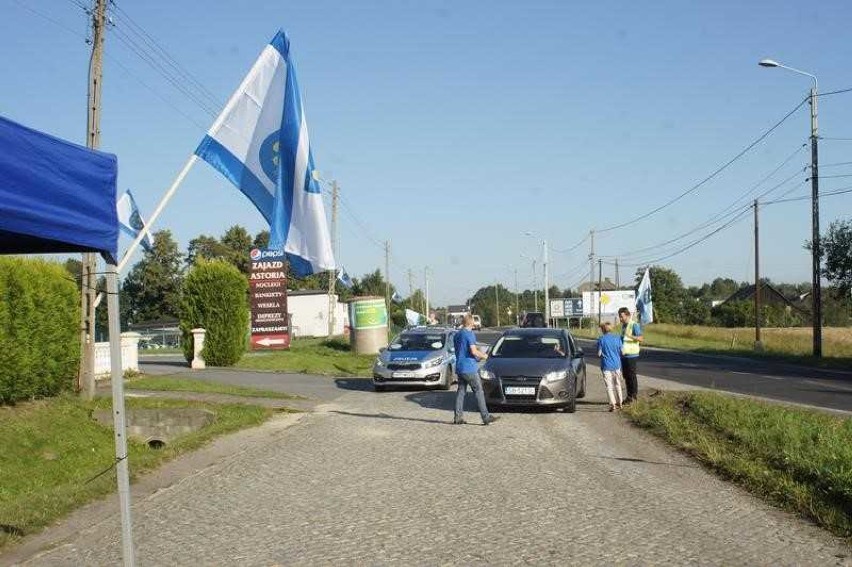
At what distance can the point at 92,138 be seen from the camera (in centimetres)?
1739

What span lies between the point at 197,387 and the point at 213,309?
25.8 feet

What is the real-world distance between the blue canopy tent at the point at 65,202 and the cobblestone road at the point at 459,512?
173cm

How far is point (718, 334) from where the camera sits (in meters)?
64.2

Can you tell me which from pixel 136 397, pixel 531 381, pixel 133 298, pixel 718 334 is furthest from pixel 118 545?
pixel 133 298

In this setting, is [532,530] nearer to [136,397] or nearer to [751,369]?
[136,397]

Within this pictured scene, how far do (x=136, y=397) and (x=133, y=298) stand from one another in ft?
229

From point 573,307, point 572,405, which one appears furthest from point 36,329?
point 573,307

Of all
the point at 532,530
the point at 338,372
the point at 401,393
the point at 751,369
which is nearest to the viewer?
the point at 532,530

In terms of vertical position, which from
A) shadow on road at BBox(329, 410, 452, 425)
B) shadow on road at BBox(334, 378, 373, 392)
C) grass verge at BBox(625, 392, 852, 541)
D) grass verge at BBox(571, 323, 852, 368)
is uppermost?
grass verge at BBox(625, 392, 852, 541)

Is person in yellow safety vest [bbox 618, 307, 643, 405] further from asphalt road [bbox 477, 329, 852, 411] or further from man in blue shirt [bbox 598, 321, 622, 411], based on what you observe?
asphalt road [bbox 477, 329, 852, 411]

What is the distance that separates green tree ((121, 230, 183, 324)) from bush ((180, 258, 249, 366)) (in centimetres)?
5330

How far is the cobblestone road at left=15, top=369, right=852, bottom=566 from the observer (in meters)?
6.50

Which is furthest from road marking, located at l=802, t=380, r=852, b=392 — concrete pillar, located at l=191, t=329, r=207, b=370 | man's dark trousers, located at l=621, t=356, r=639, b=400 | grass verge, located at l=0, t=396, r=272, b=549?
concrete pillar, located at l=191, t=329, r=207, b=370

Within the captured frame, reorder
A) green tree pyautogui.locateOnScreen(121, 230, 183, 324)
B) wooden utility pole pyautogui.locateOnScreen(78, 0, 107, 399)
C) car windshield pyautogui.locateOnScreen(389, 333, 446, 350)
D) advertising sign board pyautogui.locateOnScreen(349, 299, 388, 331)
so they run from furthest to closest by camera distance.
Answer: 1. green tree pyautogui.locateOnScreen(121, 230, 183, 324)
2. advertising sign board pyautogui.locateOnScreen(349, 299, 388, 331)
3. car windshield pyautogui.locateOnScreen(389, 333, 446, 350)
4. wooden utility pole pyautogui.locateOnScreen(78, 0, 107, 399)
